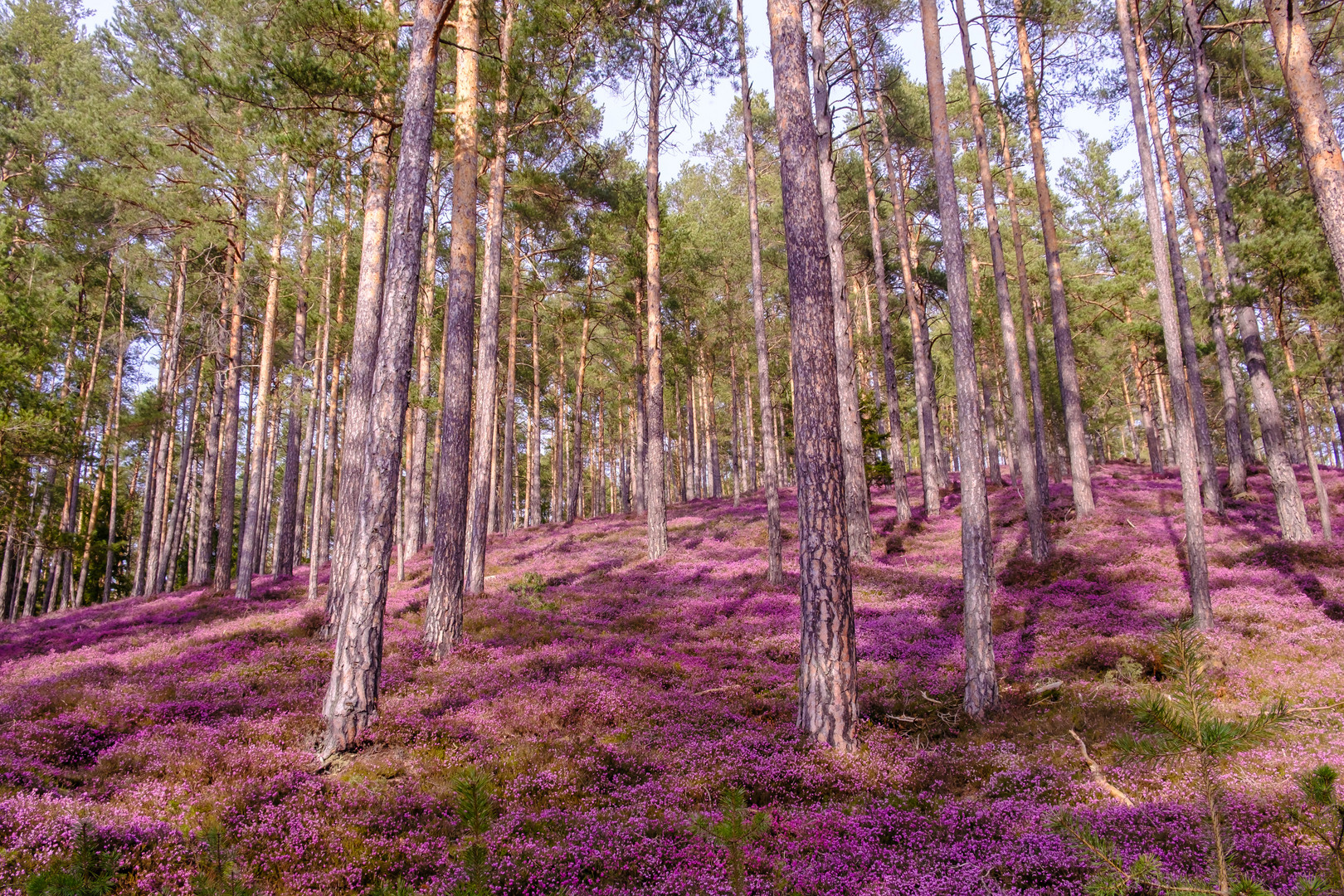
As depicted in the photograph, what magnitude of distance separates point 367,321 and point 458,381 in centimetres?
180

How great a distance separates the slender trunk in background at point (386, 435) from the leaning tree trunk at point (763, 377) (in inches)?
340

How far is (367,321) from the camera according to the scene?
34.5 feet

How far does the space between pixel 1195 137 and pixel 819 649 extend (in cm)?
2388

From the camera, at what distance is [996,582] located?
13.6 m

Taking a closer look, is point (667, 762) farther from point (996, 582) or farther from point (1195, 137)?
point (1195, 137)

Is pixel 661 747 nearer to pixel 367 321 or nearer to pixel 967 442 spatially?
pixel 967 442

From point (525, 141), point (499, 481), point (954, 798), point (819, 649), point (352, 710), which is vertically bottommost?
point (954, 798)

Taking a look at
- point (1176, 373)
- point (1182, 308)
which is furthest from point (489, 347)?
point (1182, 308)

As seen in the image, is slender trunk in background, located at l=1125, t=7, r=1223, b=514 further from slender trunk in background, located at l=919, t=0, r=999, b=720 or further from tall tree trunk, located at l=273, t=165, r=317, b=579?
tall tree trunk, located at l=273, t=165, r=317, b=579

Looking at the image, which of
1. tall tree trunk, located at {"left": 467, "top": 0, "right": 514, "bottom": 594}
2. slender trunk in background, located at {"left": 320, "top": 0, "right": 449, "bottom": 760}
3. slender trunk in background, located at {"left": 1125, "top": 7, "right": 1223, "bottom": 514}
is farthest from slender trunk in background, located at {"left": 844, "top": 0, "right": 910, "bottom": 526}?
slender trunk in background, located at {"left": 320, "top": 0, "right": 449, "bottom": 760}

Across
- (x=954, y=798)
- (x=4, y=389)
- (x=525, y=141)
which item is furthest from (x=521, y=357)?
(x=954, y=798)

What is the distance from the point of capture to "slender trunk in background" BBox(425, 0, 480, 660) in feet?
32.6

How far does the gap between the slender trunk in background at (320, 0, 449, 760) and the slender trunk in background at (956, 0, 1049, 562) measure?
451 inches

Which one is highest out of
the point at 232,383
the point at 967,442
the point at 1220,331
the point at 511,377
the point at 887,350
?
the point at 511,377
